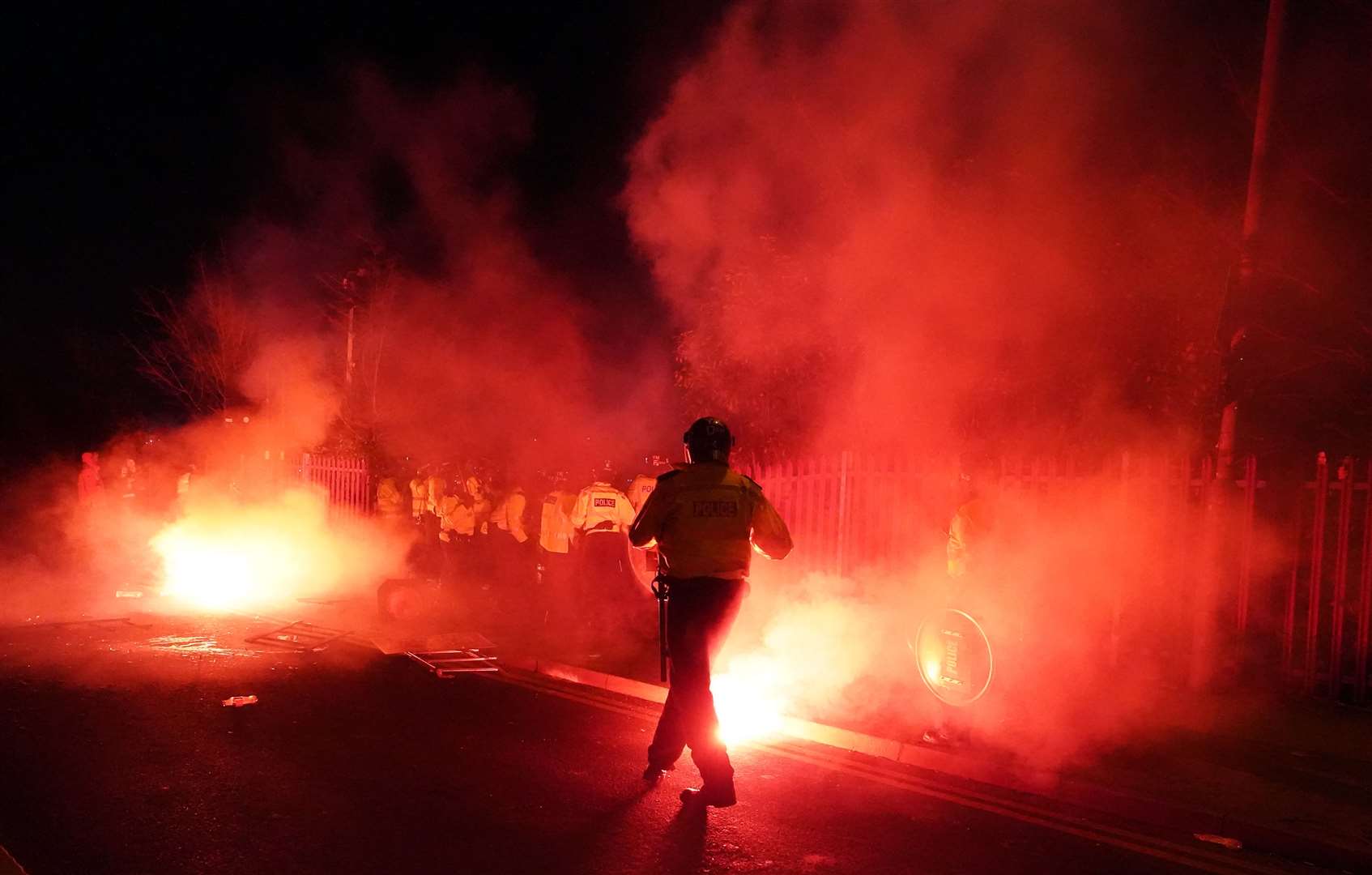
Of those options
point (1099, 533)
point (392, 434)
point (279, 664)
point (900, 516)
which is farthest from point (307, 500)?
point (1099, 533)

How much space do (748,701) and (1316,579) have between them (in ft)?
12.4

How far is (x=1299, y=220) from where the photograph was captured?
8.21 metres

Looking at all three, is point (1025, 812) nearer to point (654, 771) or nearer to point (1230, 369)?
point (654, 771)

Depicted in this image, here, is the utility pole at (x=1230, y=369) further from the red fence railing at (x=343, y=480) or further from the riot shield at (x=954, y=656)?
the red fence railing at (x=343, y=480)

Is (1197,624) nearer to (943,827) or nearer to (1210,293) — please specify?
(1210,293)

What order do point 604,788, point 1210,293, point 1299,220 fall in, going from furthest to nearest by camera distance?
point 1299,220
point 1210,293
point 604,788

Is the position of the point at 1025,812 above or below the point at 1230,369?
below

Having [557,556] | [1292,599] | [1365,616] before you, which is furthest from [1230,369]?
[557,556]

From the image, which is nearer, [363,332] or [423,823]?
[423,823]

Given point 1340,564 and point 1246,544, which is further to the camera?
point 1246,544

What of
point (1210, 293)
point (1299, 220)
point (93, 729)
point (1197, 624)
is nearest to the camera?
point (93, 729)

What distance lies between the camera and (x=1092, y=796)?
4.61 m

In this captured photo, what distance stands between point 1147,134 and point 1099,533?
11.3ft

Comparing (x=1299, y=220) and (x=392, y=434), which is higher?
(x=1299, y=220)
